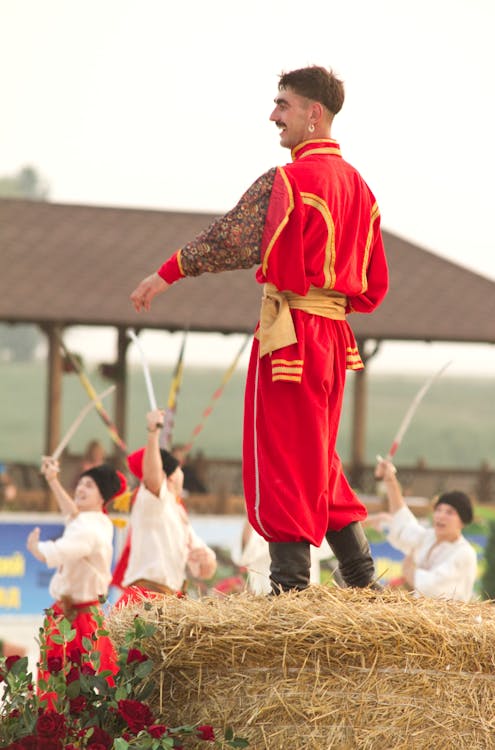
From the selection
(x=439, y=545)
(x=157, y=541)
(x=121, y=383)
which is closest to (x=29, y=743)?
(x=157, y=541)

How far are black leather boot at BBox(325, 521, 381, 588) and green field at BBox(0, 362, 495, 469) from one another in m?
49.4

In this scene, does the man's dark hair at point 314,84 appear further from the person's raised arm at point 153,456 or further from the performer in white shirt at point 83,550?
the performer in white shirt at point 83,550

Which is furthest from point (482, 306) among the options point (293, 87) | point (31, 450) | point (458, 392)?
point (458, 392)

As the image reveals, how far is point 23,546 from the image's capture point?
13.8 m

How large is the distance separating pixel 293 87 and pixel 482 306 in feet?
45.1

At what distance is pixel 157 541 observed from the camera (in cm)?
770

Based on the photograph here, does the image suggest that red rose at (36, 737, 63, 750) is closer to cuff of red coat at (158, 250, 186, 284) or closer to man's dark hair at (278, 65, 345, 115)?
cuff of red coat at (158, 250, 186, 284)

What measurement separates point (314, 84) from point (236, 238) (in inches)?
20.0

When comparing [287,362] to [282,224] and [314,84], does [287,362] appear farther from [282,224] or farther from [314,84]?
[314,84]

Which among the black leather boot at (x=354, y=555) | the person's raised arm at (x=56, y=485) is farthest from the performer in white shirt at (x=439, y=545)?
the black leather boot at (x=354, y=555)

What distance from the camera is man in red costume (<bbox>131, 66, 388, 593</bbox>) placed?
396cm

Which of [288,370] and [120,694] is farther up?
[288,370]

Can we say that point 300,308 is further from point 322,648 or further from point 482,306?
point 482,306

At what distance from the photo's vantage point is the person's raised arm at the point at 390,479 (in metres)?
6.70
